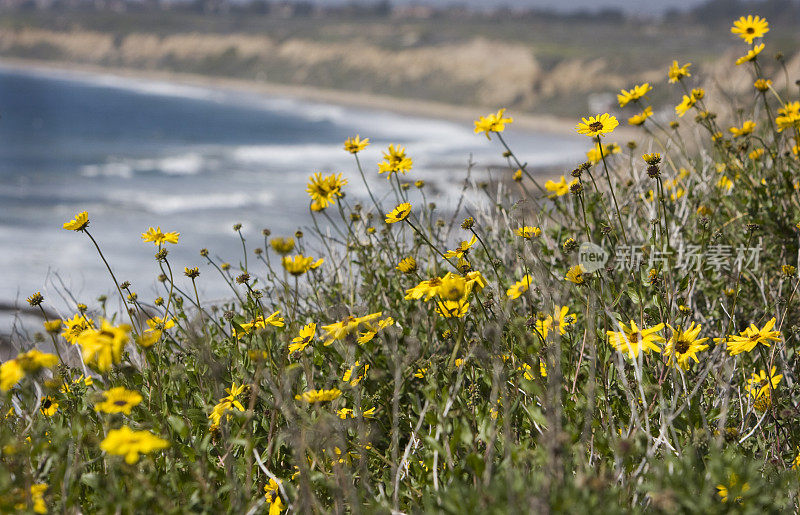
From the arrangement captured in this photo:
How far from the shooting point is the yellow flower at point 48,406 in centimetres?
235

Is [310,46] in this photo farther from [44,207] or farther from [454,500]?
[454,500]

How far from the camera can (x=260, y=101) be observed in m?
66.6

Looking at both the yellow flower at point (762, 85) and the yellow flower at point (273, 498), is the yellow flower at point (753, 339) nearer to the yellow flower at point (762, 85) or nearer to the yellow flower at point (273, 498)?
the yellow flower at point (273, 498)

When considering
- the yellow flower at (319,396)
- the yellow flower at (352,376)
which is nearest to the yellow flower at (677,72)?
the yellow flower at (352,376)

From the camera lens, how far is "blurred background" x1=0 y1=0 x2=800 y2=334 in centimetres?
1667

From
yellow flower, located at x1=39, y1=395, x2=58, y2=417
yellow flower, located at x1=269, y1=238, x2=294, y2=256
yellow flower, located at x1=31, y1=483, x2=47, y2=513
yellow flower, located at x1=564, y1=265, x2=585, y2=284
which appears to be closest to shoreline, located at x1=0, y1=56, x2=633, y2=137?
yellow flower, located at x1=564, y1=265, x2=585, y2=284

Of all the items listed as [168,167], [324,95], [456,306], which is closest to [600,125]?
[456,306]

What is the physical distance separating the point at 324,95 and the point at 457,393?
238 feet

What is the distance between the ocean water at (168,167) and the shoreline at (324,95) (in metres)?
3.65

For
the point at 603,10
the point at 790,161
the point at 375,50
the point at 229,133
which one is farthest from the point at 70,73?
the point at 790,161

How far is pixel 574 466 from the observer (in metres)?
2.04

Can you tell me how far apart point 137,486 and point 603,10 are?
137458mm

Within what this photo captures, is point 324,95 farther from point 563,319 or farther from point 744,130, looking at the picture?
point 563,319

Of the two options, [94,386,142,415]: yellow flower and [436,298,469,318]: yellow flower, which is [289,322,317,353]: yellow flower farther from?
[94,386,142,415]: yellow flower
